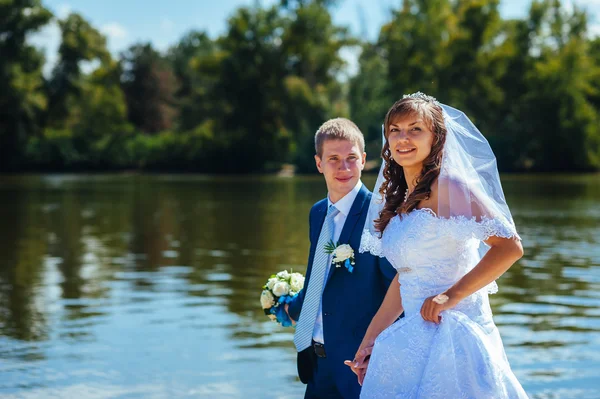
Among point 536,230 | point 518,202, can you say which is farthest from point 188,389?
point 518,202

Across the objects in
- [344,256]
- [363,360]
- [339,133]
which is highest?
[339,133]

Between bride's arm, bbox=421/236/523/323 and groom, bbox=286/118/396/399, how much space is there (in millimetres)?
699

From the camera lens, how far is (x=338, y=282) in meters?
4.05

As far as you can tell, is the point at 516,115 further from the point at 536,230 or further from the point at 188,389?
the point at 188,389

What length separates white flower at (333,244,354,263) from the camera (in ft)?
13.0

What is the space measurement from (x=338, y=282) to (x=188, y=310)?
6.29 meters

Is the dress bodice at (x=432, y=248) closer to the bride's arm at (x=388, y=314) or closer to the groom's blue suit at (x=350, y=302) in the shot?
the bride's arm at (x=388, y=314)

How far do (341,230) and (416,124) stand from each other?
918mm

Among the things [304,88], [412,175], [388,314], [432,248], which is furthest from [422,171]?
[304,88]

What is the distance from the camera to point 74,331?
29.3 ft

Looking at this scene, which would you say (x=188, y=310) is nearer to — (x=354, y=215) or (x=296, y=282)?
(x=296, y=282)

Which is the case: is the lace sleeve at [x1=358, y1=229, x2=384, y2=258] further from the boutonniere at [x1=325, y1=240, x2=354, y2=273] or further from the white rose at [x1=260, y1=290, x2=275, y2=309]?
the white rose at [x1=260, y1=290, x2=275, y2=309]

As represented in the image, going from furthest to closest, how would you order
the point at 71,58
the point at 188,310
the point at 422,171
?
the point at 71,58
the point at 188,310
the point at 422,171

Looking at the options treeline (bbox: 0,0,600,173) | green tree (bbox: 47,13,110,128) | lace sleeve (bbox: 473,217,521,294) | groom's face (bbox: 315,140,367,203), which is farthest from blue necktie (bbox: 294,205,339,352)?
green tree (bbox: 47,13,110,128)
